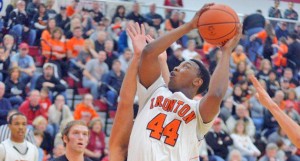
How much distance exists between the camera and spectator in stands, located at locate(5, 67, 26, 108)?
11.0 metres

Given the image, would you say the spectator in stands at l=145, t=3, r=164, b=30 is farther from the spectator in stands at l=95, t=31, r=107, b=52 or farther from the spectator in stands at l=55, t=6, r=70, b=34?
the spectator in stands at l=55, t=6, r=70, b=34

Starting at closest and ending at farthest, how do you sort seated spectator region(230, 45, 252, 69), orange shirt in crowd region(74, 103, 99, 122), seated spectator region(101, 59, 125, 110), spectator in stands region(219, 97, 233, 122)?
orange shirt in crowd region(74, 103, 99, 122) → seated spectator region(101, 59, 125, 110) → spectator in stands region(219, 97, 233, 122) → seated spectator region(230, 45, 252, 69)

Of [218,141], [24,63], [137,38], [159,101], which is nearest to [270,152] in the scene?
[218,141]

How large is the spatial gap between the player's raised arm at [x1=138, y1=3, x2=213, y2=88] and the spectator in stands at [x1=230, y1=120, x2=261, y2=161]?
7.26 meters

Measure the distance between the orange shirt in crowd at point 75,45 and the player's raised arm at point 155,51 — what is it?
24.8 ft

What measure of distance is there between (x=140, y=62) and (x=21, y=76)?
267 inches

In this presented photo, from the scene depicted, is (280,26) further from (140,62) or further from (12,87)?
(140,62)

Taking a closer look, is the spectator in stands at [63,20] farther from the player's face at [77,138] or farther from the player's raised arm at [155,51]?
the player's raised arm at [155,51]

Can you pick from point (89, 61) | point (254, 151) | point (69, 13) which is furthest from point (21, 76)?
point (254, 151)

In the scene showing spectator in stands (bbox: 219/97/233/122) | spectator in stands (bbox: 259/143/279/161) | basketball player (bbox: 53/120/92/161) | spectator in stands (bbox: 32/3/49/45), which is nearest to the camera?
basketball player (bbox: 53/120/92/161)

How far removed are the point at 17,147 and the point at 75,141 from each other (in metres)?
1.81

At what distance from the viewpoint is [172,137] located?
4.86 meters

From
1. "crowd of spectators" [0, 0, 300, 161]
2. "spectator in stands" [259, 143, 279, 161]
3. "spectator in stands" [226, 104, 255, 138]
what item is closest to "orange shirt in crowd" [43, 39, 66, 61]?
"crowd of spectators" [0, 0, 300, 161]

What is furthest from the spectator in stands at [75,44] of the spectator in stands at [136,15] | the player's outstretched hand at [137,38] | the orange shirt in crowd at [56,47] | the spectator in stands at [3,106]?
the player's outstretched hand at [137,38]
